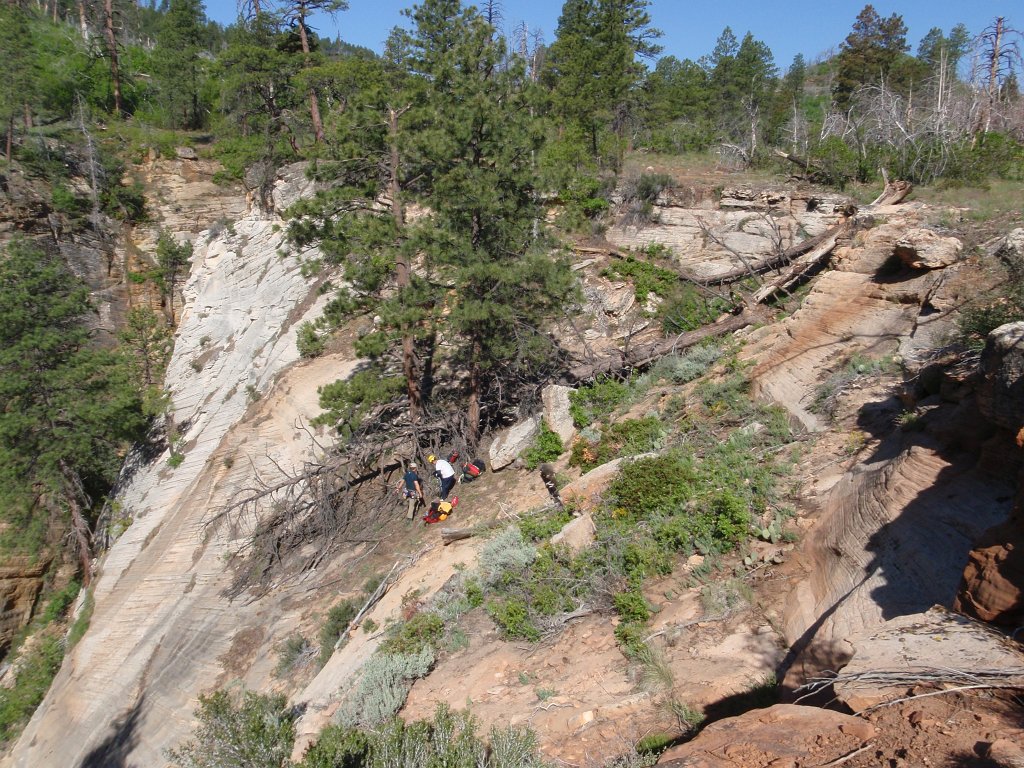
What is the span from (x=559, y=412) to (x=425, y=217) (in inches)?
182

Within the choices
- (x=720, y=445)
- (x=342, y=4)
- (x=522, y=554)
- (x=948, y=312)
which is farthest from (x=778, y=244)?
(x=342, y=4)

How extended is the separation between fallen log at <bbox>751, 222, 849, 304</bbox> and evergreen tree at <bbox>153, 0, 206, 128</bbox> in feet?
114

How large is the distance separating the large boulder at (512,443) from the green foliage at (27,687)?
522 inches

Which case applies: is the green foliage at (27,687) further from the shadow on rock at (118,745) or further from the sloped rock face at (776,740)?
the sloped rock face at (776,740)

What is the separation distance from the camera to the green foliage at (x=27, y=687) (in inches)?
589

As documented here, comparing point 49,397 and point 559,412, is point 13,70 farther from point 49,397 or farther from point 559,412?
point 559,412

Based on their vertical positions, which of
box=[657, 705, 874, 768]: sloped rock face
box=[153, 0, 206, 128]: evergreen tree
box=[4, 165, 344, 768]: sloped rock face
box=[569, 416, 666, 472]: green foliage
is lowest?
box=[4, 165, 344, 768]: sloped rock face

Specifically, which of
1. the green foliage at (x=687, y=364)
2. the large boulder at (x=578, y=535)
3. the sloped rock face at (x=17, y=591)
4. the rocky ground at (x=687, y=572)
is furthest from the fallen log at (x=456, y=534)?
the sloped rock face at (x=17, y=591)

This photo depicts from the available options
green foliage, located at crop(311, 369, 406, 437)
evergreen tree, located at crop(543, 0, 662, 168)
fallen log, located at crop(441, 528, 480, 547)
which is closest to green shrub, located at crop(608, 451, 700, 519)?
fallen log, located at crop(441, 528, 480, 547)

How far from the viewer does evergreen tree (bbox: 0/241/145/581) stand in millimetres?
16219

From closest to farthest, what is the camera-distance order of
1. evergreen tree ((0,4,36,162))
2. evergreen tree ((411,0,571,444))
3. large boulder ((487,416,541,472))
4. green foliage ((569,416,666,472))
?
green foliage ((569,416,666,472)) < evergreen tree ((411,0,571,444)) < large boulder ((487,416,541,472)) < evergreen tree ((0,4,36,162))

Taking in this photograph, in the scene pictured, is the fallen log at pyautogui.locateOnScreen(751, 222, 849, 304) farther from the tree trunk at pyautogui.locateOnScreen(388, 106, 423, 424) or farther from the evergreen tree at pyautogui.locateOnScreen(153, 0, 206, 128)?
the evergreen tree at pyautogui.locateOnScreen(153, 0, 206, 128)

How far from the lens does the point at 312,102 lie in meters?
23.9

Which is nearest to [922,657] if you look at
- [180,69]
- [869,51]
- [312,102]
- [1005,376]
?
[1005,376]
